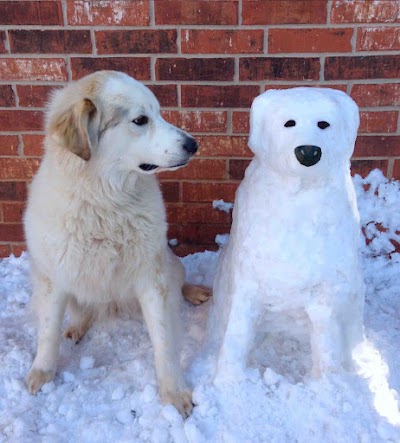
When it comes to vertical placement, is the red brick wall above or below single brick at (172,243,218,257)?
above

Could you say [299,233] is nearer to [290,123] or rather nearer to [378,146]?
[290,123]

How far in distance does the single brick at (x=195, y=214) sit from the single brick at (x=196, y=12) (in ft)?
3.80

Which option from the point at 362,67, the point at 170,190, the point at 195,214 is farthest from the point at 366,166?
the point at 170,190

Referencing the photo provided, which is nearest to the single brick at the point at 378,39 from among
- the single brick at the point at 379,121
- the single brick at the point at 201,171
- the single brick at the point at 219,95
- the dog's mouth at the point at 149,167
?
the single brick at the point at 379,121

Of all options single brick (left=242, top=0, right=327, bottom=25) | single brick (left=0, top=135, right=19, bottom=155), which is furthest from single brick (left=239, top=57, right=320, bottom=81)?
single brick (left=0, top=135, right=19, bottom=155)

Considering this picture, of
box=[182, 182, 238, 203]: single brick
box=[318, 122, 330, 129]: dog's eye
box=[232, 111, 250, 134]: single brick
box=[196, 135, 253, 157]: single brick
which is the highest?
box=[318, 122, 330, 129]: dog's eye

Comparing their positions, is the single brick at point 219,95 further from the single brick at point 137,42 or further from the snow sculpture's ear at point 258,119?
the snow sculpture's ear at point 258,119

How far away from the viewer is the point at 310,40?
2742 mm

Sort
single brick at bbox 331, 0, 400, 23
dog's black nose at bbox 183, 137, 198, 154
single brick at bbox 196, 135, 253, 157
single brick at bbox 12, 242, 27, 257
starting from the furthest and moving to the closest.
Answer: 1. single brick at bbox 12, 242, 27, 257
2. single brick at bbox 196, 135, 253, 157
3. single brick at bbox 331, 0, 400, 23
4. dog's black nose at bbox 183, 137, 198, 154

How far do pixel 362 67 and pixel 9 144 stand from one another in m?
2.27

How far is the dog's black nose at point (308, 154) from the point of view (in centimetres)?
176

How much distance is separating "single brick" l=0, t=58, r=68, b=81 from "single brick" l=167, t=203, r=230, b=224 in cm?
110

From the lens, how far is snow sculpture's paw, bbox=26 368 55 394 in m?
2.13

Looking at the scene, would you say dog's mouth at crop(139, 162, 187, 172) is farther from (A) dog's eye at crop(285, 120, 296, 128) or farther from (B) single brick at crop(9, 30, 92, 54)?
(B) single brick at crop(9, 30, 92, 54)
